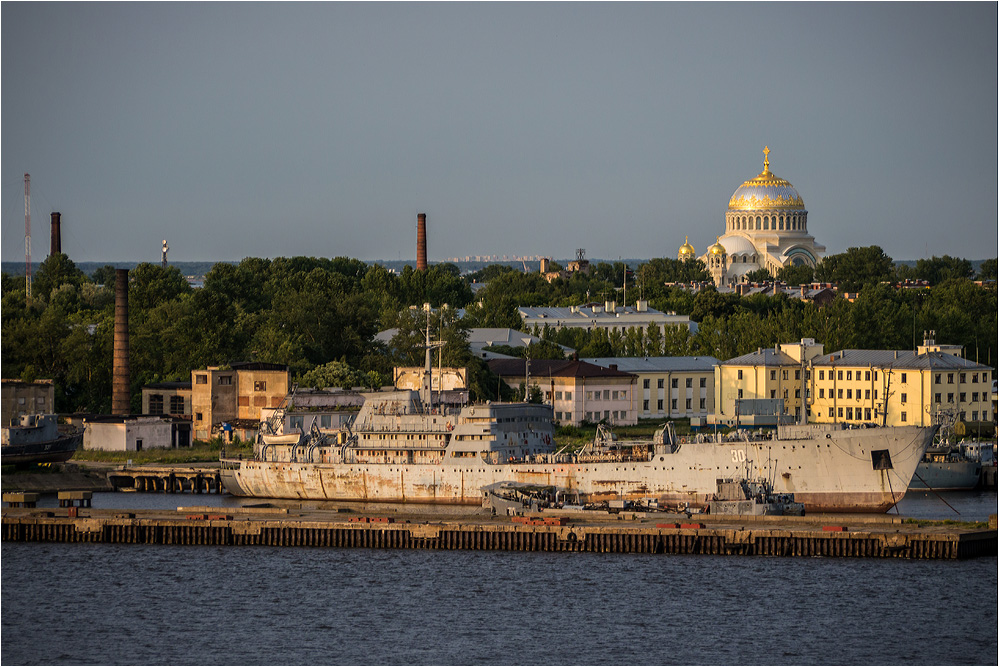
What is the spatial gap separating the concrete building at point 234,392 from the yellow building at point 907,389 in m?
29.0

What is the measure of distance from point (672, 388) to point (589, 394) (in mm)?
8325

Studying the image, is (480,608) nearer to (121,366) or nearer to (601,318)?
(121,366)

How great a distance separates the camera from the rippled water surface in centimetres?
4453

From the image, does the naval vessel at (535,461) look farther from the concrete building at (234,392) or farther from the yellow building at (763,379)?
the yellow building at (763,379)

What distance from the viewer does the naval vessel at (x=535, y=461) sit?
64.9 metres

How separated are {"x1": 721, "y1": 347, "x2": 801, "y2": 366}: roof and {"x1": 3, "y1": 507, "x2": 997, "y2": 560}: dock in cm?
4171

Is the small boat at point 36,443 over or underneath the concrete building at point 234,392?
underneath

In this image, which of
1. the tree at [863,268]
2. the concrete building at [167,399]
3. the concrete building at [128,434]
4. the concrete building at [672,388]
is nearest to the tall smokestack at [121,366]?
the concrete building at [167,399]

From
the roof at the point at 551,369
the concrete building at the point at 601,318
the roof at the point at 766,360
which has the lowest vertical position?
the roof at the point at 551,369

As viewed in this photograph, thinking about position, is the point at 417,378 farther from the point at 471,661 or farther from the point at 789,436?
the point at 471,661

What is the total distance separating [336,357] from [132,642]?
6963cm

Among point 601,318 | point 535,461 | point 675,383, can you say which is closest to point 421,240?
point 601,318

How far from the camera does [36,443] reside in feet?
253

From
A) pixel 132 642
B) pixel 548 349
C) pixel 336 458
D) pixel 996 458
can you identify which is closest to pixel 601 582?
pixel 132 642
